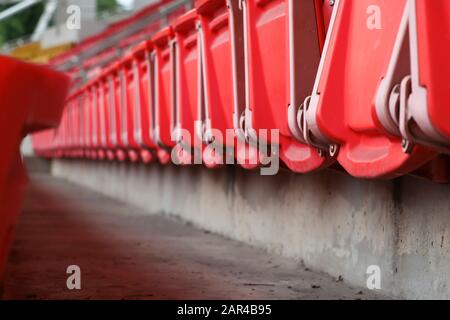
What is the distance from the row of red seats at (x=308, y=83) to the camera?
0.90 metres

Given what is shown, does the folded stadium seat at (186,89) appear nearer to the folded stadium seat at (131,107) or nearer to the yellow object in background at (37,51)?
the folded stadium seat at (131,107)

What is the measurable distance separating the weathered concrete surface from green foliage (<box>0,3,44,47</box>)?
15.9 metres

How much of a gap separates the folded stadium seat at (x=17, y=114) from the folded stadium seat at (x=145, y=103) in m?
1.66

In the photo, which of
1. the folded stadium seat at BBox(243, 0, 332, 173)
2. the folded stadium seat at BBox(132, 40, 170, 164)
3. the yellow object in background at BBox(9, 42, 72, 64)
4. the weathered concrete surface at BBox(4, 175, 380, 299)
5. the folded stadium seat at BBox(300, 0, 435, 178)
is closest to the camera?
the folded stadium seat at BBox(300, 0, 435, 178)

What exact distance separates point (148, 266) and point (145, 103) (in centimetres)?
97

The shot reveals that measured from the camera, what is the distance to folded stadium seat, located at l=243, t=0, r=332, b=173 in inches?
52.4

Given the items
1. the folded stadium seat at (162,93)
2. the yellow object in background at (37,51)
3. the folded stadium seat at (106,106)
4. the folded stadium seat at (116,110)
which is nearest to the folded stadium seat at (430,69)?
the folded stadium seat at (162,93)

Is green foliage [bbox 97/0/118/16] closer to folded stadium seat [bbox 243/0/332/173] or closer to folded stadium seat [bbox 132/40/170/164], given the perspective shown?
folded stadium seat [bbox 132/40/170/164]

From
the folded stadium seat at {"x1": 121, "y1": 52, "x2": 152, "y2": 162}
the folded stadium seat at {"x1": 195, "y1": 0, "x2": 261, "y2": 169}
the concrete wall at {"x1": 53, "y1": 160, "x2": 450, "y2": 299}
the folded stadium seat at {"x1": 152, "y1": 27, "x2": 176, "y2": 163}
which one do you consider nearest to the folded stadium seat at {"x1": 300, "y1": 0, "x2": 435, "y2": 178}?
the concrete wall at {"x1": 53, "y1": 160, "x2": 450, "y2": 299}

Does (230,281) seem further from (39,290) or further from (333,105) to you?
(333,105)

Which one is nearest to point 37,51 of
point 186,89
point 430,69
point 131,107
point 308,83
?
point 131,107

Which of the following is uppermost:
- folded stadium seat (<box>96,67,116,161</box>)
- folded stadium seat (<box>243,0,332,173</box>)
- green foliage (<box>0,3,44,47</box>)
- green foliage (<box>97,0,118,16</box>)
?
green foliage (<box>97,0,118,16</box>)

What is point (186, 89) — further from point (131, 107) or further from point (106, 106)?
point (106, 106)

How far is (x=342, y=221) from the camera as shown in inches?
72.2
